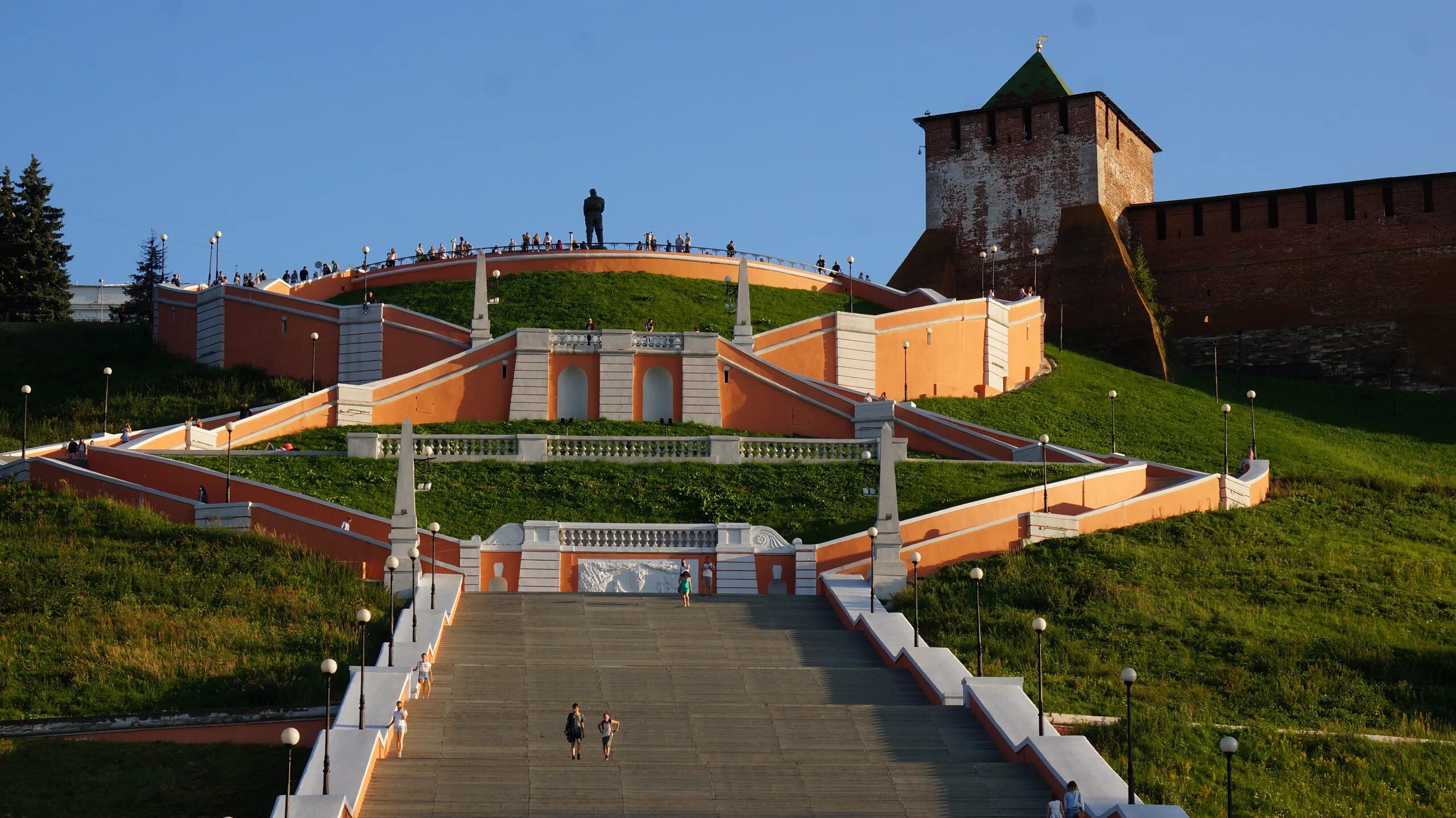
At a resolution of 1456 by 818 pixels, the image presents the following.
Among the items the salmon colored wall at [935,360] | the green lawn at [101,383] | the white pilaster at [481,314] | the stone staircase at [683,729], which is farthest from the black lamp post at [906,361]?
the stone staircase at [683,729]

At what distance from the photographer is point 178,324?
52.2 metres

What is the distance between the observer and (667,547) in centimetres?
3172

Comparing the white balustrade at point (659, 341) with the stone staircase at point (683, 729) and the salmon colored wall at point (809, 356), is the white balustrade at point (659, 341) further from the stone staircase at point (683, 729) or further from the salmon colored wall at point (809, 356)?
the stone staircase at point (683, 729)

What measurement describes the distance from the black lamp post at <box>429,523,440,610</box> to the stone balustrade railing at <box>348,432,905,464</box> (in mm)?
5978

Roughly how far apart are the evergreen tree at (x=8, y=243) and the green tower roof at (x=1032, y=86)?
31.6 metres

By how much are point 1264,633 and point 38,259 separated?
4312 cm

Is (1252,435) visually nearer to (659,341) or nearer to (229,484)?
(659,341)

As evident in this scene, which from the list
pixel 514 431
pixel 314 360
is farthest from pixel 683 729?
pixel 314 360

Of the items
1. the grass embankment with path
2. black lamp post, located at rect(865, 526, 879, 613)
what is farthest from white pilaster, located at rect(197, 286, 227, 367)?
black lamp post, located at rect(865, 526, 879, 613)

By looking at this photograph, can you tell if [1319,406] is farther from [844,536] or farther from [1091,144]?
[844,536]

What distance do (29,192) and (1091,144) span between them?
1333 inches

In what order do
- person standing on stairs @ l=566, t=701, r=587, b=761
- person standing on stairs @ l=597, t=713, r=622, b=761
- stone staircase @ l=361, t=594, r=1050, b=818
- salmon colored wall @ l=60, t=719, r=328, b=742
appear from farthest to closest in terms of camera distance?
1. salmon colored wall @ l=60, t=719, r=328, b=742
2. person standing on stairs @ l=597, t=713, r=622, b=761
3. person standing on stairs @ l=566, t=701, r=587, b=761
4. stone staircase @ l=361, t=594, r=1050, b=818

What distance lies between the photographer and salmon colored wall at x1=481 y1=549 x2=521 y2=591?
31281 millimetres

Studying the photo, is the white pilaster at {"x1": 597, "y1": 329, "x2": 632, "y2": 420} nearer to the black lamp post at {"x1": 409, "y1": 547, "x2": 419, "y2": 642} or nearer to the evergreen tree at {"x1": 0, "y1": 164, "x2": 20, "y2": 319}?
the black lamp post at {"x1": 409, "y1": 547, "x2": 419, "y2": 642}
